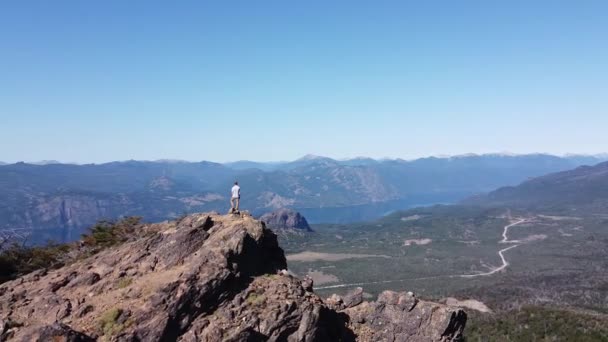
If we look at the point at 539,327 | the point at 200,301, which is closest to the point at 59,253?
the point at 200,301

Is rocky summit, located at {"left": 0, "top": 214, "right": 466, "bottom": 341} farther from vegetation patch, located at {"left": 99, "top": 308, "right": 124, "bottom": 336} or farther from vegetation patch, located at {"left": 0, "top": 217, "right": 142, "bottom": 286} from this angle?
vegetation patch, located at {"left": 0, "top": 217, "right": 142, "bottom": 286}

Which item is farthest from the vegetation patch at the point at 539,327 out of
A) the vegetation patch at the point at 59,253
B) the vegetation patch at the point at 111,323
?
the vegetation patch at the point at 111,323

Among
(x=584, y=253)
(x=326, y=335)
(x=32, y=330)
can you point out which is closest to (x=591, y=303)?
(x=584, y=253)

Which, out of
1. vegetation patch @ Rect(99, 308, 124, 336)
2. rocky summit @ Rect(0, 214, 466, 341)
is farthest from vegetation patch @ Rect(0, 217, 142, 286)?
vegetation patch @ Rect(99, 308, 124, 336)

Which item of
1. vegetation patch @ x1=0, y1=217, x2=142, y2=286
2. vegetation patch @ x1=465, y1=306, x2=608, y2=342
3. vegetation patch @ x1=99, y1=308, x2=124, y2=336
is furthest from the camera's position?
vegetation patch @ x1=465, y1=306, x2=608, y2=342

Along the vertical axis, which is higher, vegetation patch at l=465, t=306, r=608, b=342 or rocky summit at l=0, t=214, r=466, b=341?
rocky summit at l=0, t=214, r=466, b=341

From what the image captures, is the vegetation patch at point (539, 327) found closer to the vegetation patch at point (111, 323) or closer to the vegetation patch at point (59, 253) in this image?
the vegetation patch at point (59, 253)

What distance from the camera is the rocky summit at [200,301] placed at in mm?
23983

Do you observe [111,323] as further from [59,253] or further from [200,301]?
[59,253]

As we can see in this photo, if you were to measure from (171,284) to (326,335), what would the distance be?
967 cm

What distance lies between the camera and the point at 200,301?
25.3 m

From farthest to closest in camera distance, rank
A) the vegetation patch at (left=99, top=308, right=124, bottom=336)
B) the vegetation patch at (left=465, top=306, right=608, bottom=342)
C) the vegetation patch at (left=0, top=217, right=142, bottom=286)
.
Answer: the vegetation patch at (left=465, top=306, right=608, bottom=342), the vegetation patch at (left=0, top=217, right=142, bottom=286), the vegetation patch at (left=99, top=308, right=124, bottom=336)

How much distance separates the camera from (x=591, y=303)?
11275 centimetres

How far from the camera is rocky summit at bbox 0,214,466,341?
2398 cm
